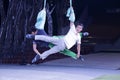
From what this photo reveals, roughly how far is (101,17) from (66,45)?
12.9 m

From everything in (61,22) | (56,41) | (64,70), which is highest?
(56,41)

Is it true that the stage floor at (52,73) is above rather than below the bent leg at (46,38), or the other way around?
below

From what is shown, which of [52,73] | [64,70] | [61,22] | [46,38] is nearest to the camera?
[46,38]

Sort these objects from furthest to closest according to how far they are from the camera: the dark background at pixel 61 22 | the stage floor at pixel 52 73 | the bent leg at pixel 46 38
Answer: the dark background at pixel 61 22 < the stage floor at pixel 52 73 < the bent leg at pixel 46 38

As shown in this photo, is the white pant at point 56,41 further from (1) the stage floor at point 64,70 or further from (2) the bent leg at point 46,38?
(1) the stage floor at point 64,70

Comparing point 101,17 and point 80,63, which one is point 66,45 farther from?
point 101,17

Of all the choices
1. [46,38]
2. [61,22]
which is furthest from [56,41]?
[61,22]

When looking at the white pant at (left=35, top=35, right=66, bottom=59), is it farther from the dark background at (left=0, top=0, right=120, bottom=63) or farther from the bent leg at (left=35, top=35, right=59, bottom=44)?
the dark background at (left=0, top=0, right=120, bottom=63)

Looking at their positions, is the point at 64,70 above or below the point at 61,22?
below

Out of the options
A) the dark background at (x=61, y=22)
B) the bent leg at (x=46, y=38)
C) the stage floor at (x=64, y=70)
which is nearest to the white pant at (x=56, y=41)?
the bent leg at (x=46, y=38)

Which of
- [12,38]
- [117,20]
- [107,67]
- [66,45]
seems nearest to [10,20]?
[12,38]

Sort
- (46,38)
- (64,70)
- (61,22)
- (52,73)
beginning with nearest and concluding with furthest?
1. (46,38)
2. (52,73)
3. (64,70)
4. (61,22)

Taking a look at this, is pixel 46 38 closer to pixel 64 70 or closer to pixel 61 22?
pixel 64 70

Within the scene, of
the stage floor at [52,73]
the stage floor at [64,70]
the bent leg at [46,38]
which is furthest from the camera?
the stage floor at [64,70]
